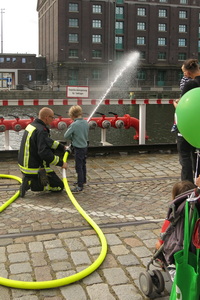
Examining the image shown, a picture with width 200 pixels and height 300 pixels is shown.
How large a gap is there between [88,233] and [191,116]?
2515mm

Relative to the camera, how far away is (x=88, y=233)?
5172 mm

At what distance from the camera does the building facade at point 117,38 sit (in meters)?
72.4

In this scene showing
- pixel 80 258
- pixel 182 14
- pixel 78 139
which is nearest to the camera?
pixel 80 258

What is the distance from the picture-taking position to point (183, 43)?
79.4 m

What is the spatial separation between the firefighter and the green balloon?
3.65 metres

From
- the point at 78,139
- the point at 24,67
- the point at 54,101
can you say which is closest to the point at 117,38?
the point at 24,67

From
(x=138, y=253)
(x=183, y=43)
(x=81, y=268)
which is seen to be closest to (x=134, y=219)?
(x=138, y=253)

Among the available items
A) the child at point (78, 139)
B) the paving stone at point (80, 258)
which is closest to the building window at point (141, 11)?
the child at point (78, 139)

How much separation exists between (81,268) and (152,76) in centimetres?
7532

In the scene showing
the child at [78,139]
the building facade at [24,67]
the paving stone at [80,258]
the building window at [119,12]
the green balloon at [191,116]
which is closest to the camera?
the green balloon at [191,116]

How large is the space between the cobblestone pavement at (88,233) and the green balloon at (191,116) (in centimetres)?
147

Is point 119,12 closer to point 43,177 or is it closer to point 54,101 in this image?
point 54,101

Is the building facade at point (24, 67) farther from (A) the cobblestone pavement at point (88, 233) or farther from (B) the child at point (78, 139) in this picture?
(A) the cobblestone pavement at point (88, 233)

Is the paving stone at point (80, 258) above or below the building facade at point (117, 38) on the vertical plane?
below
